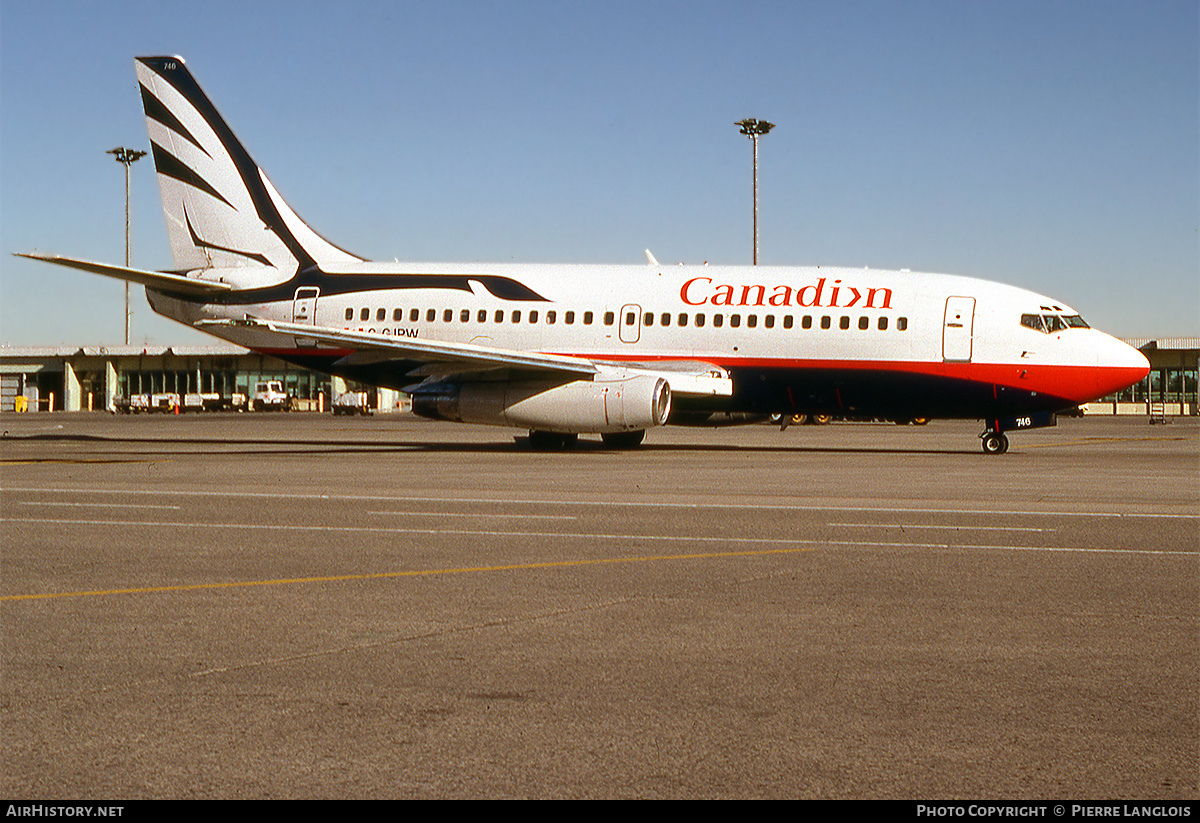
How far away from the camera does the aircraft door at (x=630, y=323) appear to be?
2742 centimetres

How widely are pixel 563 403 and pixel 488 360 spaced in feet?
5.97

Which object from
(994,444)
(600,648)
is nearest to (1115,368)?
(994,444)

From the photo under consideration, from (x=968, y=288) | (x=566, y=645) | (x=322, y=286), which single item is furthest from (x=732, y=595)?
(x=322, y=286)

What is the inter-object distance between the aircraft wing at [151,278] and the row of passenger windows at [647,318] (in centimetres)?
382

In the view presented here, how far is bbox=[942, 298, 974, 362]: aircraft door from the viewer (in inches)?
1015

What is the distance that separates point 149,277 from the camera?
96.5 ft

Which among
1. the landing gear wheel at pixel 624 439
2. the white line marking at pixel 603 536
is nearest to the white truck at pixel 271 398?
the landing gear wheel at pixel 624 439

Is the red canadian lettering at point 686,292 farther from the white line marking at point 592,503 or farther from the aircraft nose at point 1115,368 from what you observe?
the white line marking at point 592,503

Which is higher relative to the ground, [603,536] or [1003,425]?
[1003,425]

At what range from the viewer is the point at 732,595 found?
831 cm

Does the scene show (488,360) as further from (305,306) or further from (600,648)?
(600,648)

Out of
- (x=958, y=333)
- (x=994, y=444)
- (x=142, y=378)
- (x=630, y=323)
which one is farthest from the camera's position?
(x=142, y=378)

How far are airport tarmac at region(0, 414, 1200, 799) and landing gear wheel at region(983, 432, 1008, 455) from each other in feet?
37.7
